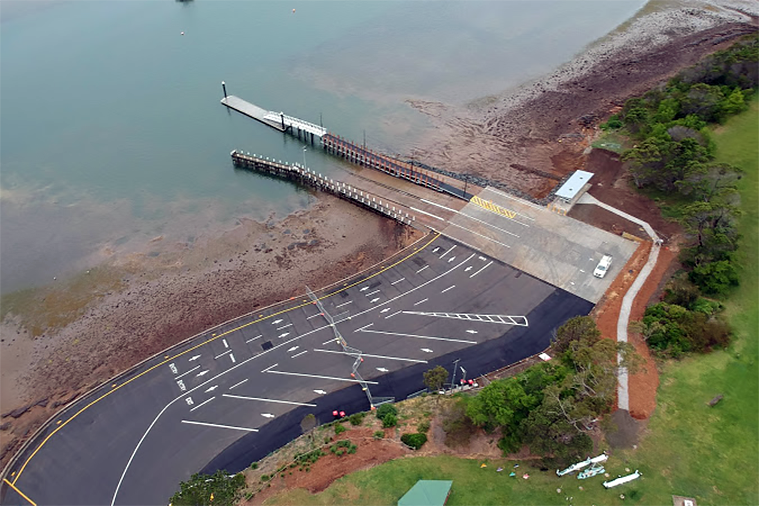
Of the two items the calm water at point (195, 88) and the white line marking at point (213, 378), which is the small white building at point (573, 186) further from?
the calm water at point (195, 88)

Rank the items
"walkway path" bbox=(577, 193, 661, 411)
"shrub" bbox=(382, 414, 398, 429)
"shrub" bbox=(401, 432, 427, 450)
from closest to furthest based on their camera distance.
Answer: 1. "shrub" bbox=(401, 432, 427, 450)
2. "shrub" bbox=(382, 414, 398, 429)
3. "walkway path" bbox=(577, 193, 661, 411)

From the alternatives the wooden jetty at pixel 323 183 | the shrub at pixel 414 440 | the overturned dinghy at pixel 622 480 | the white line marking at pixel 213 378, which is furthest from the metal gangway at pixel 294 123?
the overturned dinghy at pixel 622 480

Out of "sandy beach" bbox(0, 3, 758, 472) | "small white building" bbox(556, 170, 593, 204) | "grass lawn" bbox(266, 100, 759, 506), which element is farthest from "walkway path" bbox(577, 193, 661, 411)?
"sandy beach" bbox(0, 3, 758, 472)

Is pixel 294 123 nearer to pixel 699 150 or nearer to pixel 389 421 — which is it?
pixel 389 421

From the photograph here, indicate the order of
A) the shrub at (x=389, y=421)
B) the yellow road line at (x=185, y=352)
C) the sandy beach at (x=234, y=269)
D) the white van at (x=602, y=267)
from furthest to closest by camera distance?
the white van at (x=602, y=267), the sandy beach at (x=234, y=269), the yellow road line at (x=185, y=352), the shrub at (x=389, y=421)

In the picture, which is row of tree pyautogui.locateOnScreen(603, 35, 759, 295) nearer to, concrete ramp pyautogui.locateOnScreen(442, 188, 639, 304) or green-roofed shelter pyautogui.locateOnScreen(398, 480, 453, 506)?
concrete ramp pyautogui.locateOnScreen(442, 188, 639, 304)

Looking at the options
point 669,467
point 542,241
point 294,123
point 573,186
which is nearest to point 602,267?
point 542,241
